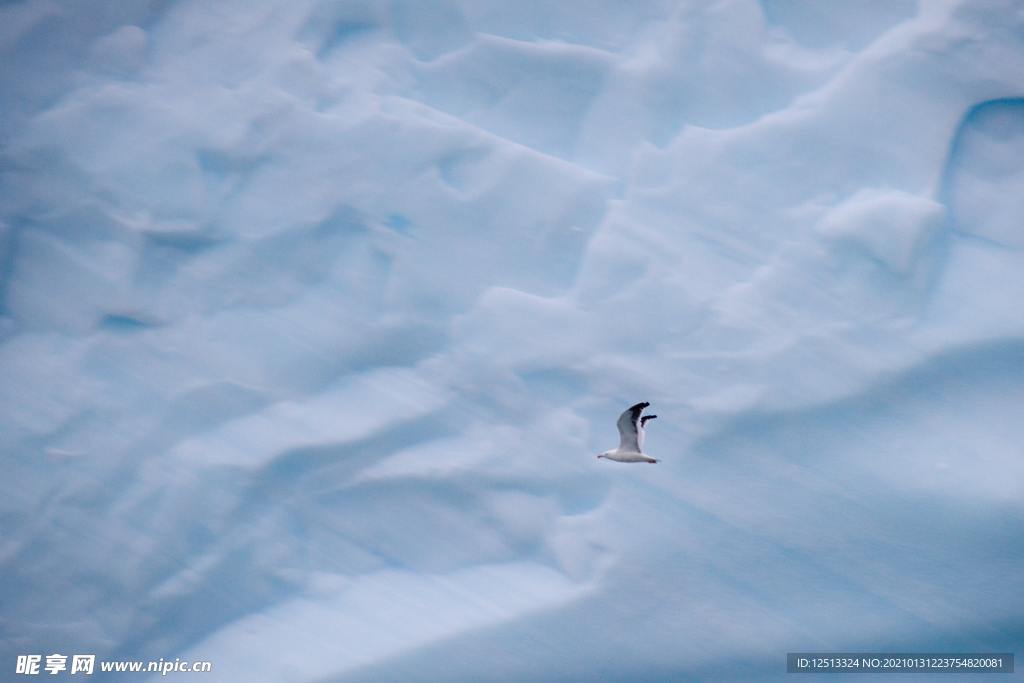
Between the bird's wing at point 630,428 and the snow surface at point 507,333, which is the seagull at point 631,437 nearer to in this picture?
the bird's wing at point 630,428

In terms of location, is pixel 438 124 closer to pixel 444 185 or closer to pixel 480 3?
pixel 444 185

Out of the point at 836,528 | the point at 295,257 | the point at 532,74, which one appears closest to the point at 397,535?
the point at 295,257

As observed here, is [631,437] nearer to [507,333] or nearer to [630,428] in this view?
[630,428]

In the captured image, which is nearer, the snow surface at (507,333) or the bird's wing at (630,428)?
the bird's wing at (630,428)

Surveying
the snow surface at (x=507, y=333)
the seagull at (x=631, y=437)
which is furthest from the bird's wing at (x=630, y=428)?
the snow surface at (x=507, y=333)

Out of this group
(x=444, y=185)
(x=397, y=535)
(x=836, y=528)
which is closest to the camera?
(x=836, y=528)

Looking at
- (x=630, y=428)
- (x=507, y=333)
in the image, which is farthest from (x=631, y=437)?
(x=507, y=333)

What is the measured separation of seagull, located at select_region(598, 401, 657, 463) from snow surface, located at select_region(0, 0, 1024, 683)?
46cm

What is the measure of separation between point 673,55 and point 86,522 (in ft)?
13.6

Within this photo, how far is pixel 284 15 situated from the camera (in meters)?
5.05

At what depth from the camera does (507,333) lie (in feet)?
14.9

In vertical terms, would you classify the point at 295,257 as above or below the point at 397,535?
above

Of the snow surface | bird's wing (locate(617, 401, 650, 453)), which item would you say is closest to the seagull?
bird's wing (locate(617, 401, 650, 453))

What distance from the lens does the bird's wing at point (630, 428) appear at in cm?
361
